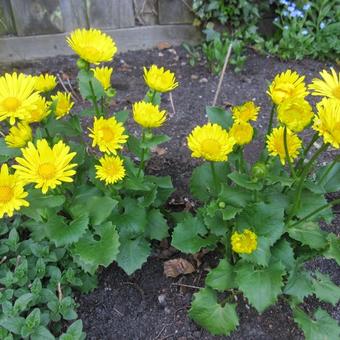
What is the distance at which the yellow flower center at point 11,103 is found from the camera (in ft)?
5.05

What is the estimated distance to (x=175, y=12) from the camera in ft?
11.2

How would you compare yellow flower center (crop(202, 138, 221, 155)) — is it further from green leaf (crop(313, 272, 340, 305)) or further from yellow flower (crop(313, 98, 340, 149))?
green leaf (crop(313, 272, 340, 305))

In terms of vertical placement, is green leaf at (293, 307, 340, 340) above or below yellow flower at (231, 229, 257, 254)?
below

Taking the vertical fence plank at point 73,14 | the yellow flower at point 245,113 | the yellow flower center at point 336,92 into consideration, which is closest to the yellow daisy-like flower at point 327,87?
the yellow flower center at point 336,92

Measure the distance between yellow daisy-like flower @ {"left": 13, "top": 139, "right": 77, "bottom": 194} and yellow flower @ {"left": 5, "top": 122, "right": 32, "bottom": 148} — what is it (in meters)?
0.07

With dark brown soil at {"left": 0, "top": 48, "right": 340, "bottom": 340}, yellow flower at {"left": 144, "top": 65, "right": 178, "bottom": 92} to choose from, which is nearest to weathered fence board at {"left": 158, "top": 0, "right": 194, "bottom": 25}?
dark brown soil at {"left": 0, "top": 48, "right": 340, "bottom": 340}

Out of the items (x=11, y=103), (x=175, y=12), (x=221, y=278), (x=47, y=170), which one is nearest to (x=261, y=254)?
(x=221, y=278)

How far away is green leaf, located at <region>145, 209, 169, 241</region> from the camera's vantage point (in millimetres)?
1922

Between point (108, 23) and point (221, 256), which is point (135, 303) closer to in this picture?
point (221, 256)

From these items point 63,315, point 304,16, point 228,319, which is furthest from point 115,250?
point 304,16

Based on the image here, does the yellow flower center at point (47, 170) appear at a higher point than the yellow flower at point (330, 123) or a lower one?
lower

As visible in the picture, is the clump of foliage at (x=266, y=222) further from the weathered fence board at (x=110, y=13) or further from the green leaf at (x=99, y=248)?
the weathered fence board at (x=110, y=13)

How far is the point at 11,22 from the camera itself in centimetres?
325

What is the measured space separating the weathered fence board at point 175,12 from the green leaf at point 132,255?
213 centimetres
